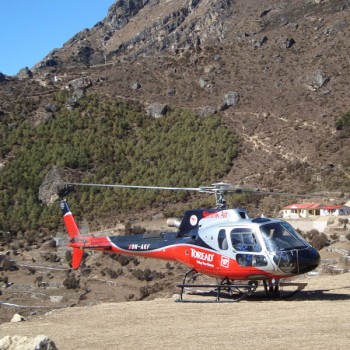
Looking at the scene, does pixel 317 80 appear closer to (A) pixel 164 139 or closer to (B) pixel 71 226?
(A) pixel 164 139

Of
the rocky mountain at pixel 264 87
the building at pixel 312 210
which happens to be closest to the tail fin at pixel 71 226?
the building at pixel 312 210

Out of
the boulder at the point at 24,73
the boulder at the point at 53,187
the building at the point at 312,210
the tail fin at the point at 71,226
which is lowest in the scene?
the tail fin at the point at 71,226

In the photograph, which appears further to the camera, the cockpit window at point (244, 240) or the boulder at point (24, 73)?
the boulder at point (24, 73)

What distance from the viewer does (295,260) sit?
13.4 metres

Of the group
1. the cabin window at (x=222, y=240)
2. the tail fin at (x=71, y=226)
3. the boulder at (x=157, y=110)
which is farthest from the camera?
the boulder at (x=157, y=110)

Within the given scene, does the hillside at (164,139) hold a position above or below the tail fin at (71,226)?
above

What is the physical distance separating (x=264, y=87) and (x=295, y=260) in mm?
52257

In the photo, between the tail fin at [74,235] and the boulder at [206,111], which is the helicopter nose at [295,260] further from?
the boulder at [206,111]

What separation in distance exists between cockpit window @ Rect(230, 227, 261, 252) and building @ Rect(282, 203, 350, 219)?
90.8 ft

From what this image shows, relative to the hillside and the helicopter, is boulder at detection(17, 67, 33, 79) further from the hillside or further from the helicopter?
the helicopter

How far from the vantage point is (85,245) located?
1900 cm

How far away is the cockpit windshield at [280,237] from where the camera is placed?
1366cm

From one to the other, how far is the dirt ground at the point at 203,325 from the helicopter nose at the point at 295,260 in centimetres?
70

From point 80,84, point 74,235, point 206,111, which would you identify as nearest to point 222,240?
point 74,235
